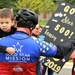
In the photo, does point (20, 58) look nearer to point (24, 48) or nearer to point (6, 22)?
point (24, 48)

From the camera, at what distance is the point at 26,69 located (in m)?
3.26

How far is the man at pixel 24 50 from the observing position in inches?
128

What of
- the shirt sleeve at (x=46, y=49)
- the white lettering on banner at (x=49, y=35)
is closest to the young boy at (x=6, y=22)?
the shirt sleeve at (x=46, y=49)

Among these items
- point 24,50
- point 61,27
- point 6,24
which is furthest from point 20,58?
point 61,27

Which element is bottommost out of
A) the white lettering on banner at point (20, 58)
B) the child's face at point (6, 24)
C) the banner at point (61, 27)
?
the banner at point (61, 27)

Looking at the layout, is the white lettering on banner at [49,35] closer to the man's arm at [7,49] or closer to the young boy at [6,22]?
the young boy at [6,22]

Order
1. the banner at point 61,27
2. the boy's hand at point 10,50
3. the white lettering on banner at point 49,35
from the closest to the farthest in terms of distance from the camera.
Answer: the boy's hand at point 10,50 < the banner at point 61,27 < the white lettering on banner at point 49,35

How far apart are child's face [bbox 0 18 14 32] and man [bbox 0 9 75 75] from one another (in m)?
0.11

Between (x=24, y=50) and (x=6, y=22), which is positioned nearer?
(x=24, y=50)

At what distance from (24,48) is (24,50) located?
0.06 ft

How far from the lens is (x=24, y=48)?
3.27m

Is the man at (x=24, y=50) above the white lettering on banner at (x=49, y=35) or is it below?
above

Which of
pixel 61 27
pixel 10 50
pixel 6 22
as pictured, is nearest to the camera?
pixel 10 50

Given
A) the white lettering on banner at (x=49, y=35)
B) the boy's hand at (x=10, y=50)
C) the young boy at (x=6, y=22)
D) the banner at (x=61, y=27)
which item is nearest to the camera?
the boy's hand at (x=10, y=50)
